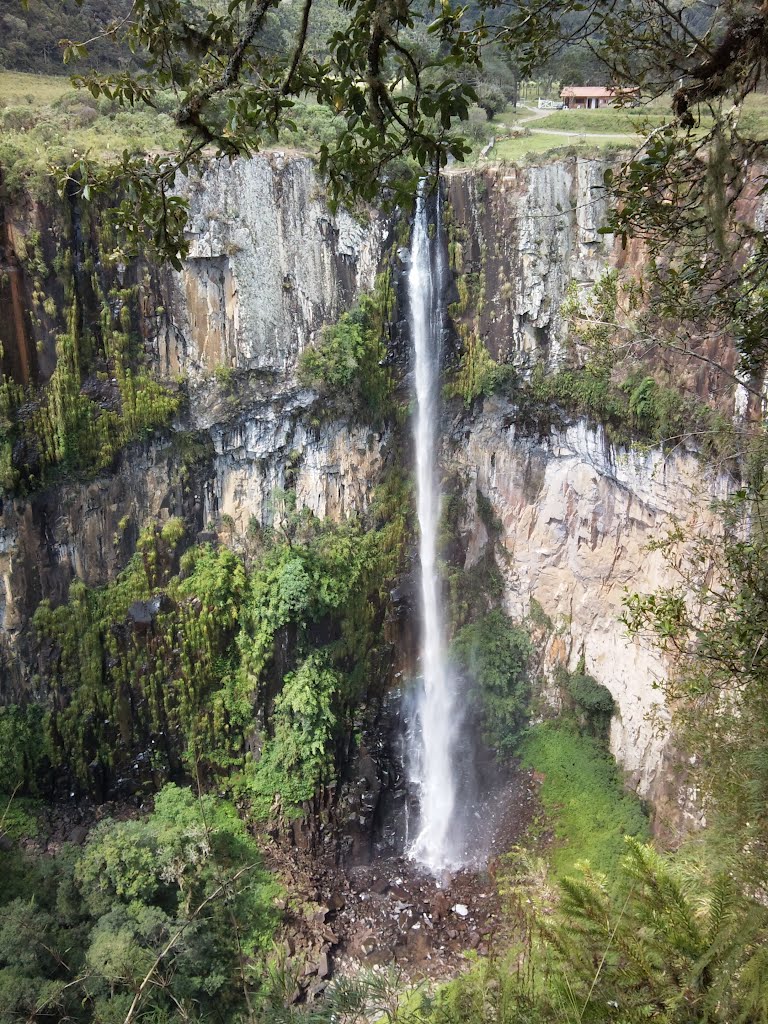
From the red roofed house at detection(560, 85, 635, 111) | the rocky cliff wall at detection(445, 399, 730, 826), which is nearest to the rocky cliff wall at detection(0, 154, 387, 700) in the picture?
the rocky cliff wall at detection(445, 399, 730, 826)

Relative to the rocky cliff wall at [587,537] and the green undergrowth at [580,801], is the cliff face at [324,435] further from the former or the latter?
the green undergrowth at [580,801]

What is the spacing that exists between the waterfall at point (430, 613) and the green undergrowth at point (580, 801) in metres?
1.40

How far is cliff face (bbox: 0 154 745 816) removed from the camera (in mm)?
9453

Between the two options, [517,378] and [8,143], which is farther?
[517,378]

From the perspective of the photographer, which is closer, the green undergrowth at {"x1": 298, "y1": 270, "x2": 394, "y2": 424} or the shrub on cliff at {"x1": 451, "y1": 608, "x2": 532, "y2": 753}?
the green undergrowth at {"x1": 298, "y1": 270, "x2": 394, "y2": 424}

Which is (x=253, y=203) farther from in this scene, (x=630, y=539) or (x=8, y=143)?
(x=630, y=539)

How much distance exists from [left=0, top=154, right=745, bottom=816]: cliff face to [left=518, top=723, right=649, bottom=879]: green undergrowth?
41 cm

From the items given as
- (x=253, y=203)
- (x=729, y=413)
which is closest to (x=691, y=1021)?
(x=729, y=413)

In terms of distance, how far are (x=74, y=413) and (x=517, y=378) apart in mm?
6469

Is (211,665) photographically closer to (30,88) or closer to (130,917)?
(130,917)

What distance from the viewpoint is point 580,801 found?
10070 mm

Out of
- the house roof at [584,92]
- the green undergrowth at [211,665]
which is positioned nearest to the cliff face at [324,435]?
the green undergrowth at [211,665]

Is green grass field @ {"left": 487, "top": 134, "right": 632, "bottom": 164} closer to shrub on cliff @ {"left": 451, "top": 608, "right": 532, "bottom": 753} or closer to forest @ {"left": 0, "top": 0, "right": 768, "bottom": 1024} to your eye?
forest @ {"left": 0, "top": 0, "right": 768, "bottom": 1024}

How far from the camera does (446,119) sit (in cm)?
198
